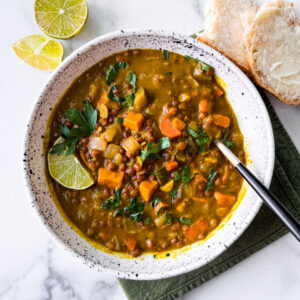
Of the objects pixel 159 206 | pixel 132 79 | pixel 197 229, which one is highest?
pixel 132 79

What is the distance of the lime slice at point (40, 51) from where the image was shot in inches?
169

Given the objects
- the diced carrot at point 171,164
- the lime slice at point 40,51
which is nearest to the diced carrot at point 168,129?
the diced carrot at point 171,164

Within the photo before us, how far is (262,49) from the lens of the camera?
13.2ft

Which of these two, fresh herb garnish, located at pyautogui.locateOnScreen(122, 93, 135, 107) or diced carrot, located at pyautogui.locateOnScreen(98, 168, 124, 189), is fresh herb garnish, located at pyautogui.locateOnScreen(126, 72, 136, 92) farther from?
diced carrot, located at pyautogui.locateOnScreen(98, 168, 124, 189)

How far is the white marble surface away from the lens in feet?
13.9

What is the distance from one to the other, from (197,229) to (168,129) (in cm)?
108

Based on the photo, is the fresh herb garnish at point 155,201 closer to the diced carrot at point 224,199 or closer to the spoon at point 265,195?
the diced carrot at point 224,199

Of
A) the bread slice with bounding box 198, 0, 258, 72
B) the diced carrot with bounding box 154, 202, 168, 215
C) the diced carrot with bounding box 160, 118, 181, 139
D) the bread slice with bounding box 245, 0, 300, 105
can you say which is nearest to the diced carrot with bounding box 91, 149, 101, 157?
the diced carrot with bounding box 160, 118, 181, 139

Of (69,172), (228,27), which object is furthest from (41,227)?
(228,27)

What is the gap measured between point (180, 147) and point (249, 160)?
0.76 m

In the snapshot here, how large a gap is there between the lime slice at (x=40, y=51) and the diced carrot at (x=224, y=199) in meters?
2.29

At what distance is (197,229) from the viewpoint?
3.94 m

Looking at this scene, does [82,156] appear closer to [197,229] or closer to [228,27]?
[197,229]

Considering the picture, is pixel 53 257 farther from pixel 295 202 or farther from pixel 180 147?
pixel 295 202
